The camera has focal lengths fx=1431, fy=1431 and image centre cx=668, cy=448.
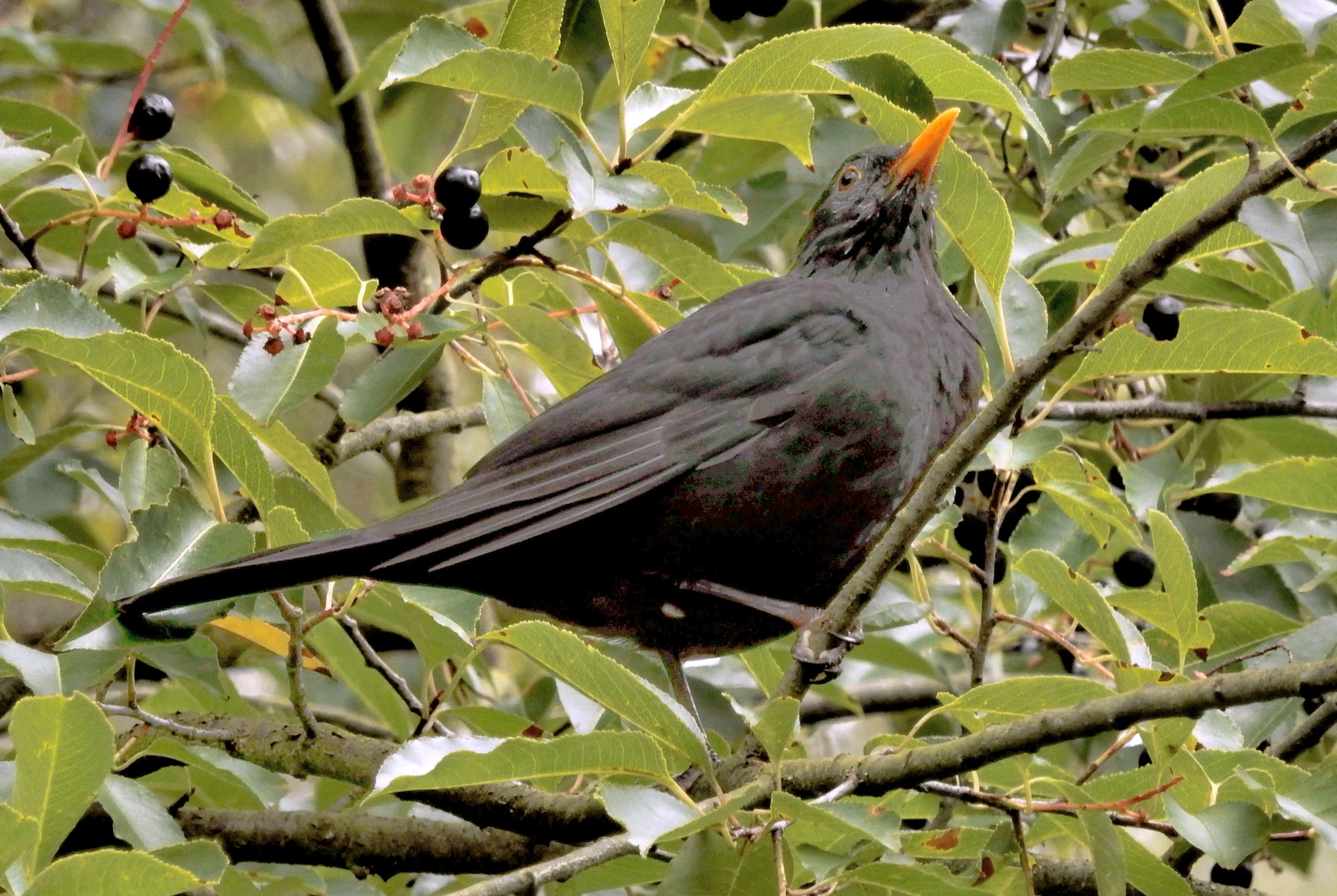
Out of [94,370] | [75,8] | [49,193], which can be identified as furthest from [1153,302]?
[75,8]

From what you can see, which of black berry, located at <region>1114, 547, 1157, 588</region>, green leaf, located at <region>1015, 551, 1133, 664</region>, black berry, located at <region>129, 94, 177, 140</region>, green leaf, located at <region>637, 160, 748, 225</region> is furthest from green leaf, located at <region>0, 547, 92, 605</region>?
black berry, located at <region>1114, 547, 1157, 588</region>

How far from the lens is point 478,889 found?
225cm

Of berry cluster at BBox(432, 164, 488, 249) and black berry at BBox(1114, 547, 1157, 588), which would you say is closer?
berry cluster at BBox(432, 164, 488, 249)

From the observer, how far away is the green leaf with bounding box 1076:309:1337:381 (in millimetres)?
2564

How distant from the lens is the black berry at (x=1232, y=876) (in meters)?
3.37

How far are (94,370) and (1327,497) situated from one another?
2.33 metres

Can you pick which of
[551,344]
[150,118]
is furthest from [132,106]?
[551,344]

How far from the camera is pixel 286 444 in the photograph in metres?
2.83

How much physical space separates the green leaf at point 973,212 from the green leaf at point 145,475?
1.59m

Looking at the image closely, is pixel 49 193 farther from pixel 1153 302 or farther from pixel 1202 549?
pixel 1202 549

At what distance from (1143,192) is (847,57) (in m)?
1.63

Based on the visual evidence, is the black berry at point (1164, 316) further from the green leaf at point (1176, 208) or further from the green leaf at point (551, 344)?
the green leaf at point (551, 344)

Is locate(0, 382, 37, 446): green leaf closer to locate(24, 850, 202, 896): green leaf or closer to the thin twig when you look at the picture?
the thin twig

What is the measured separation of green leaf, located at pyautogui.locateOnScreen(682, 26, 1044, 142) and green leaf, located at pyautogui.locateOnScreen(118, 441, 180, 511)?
1339 mm
